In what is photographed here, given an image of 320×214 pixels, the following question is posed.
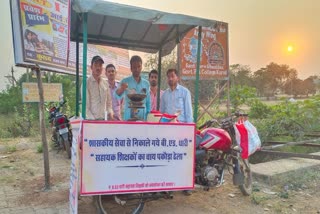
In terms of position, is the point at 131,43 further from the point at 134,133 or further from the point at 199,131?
the point at 134,133

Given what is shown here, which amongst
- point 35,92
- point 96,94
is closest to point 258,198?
point 96,94

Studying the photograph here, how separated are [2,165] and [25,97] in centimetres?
249

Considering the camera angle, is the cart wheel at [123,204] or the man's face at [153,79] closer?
the cart wheel at [123,204]

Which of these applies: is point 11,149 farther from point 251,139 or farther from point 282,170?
point 282,170

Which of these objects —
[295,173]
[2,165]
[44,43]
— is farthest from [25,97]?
[295,173]

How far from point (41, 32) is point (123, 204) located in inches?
116

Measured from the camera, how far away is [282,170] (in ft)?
16.6

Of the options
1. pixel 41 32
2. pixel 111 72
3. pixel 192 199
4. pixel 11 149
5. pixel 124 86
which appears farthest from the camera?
pixel 11 149

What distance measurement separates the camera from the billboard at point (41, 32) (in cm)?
438

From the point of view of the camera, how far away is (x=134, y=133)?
3199 mm

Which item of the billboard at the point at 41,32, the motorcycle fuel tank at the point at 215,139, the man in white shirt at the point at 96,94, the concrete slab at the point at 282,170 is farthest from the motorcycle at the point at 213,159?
the billboard at the point at 41,32

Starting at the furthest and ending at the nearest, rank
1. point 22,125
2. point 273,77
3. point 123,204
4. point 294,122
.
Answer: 1. point 273,77
2. point 22,125
3. point 294,122
4. point 123,204

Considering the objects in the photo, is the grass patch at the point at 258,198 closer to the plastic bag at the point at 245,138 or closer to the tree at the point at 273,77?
the plastic bag at the point at 245,138

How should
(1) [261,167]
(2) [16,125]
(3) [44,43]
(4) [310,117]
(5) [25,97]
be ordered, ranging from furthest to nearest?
(2) [16,125], (5) [25,97], (4) [310,117], (1) [261,167], (3) [44,43]
